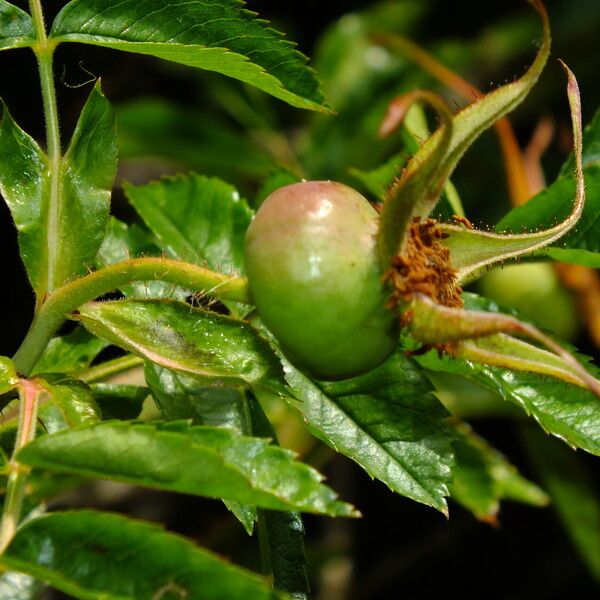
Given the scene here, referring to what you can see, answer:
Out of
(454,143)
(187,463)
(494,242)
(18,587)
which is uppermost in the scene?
(454,143)

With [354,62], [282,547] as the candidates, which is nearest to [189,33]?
[282,547]

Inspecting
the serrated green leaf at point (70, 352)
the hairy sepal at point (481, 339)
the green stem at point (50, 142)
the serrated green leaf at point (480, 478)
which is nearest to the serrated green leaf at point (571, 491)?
the serrated green leaf at point (480, 478)

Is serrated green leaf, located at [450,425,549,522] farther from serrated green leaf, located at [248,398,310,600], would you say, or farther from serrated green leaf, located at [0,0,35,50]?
serrated green leaf, located at [0,0,35,50]

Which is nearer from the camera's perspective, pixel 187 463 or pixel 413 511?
pixel 187 463

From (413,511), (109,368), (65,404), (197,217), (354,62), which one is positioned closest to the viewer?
(65,404)

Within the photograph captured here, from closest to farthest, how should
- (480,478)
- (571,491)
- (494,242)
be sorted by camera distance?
(494,242), (480,478), (571,491)

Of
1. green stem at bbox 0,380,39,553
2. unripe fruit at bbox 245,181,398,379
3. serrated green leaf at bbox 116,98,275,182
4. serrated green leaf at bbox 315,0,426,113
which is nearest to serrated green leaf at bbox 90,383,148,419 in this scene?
green stem at bbox 0,380,39,553

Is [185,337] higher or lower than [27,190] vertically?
lower

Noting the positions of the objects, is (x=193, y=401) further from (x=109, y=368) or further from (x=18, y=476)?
(x=18, y=476)
